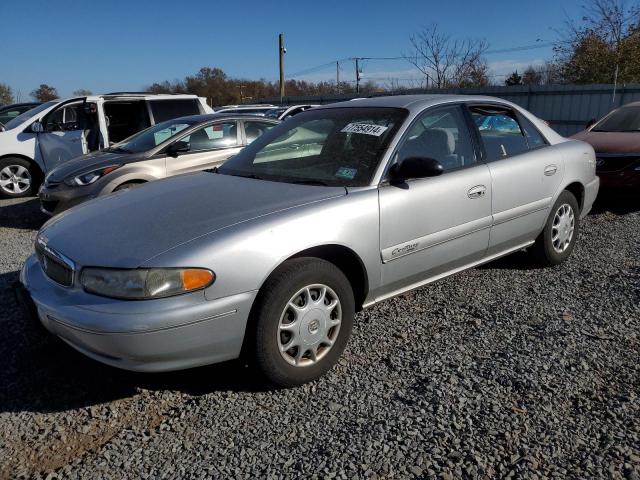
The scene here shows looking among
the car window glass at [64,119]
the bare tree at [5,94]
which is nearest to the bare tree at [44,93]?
the bare tree at [5,94]

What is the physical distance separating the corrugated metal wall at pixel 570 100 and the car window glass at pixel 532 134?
36.1 ft

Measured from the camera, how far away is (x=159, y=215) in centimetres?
288

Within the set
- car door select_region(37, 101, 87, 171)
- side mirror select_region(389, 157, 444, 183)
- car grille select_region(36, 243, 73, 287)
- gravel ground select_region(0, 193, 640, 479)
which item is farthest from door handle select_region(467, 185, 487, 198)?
car door select_region(37, 101, 87, 171)

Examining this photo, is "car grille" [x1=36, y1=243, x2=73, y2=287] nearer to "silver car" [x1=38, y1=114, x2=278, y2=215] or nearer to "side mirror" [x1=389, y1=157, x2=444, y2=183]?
"side mirror" [x1=389, y1=157, x2=444, y2=183]

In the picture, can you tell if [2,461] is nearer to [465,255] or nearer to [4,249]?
[465,255]

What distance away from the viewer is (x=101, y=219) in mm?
2971

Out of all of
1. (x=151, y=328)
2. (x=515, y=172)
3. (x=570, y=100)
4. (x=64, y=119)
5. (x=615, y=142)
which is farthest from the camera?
(x=570, y=100)

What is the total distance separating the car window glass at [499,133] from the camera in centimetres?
388

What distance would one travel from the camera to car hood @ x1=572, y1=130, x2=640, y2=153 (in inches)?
273

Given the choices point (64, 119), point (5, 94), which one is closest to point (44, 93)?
point (5, 94)

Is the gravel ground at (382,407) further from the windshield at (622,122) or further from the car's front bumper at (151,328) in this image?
the windshield at (622,122)

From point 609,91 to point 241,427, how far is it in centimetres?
1474

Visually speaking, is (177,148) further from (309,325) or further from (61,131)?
(309,325)

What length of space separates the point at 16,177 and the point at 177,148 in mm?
4069
